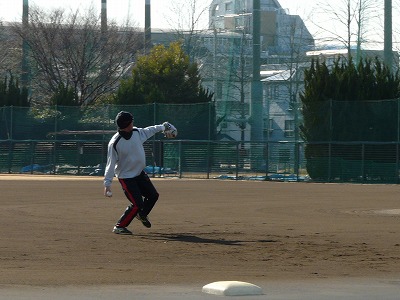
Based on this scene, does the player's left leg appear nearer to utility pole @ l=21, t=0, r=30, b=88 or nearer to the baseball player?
the baseball player

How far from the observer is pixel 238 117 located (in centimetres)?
4934

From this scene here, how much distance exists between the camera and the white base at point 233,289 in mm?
8938

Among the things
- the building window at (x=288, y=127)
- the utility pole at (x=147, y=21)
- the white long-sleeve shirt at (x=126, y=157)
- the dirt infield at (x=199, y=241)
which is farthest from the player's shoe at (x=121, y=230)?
the utility pole at (x=147, y=21)

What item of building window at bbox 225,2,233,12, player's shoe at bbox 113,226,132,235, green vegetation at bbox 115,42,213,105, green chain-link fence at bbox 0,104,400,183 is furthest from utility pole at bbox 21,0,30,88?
player's shoe at bbox 113,226,132,235

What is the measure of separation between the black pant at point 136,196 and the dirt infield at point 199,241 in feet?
0.92

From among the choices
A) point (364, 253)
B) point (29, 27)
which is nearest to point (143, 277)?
point (364, 253)

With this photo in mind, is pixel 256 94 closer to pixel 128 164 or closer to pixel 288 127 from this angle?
pixel 288 127

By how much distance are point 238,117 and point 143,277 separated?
39.3 m

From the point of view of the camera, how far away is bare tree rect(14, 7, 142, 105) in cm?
5894

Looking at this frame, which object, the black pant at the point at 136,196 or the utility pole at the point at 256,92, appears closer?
the black pant at the point at 136,196

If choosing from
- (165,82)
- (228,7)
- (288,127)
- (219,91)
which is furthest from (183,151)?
(228,7)

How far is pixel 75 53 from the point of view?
59.7 m

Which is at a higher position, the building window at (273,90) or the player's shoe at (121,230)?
the building window at (273,90)

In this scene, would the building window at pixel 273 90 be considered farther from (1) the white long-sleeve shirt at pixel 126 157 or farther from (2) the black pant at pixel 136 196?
(1) the white long-sleeve shirt at pixel 126 157
